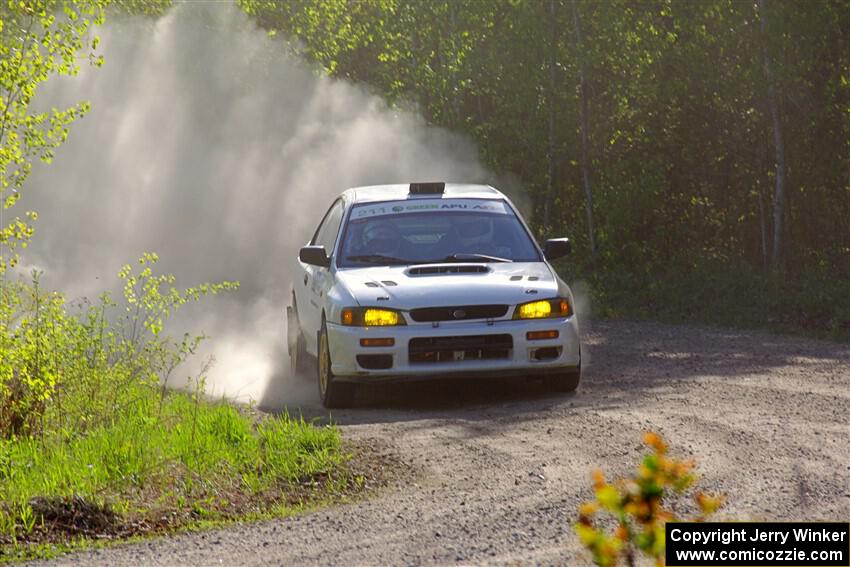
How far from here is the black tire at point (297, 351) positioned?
45.3ft

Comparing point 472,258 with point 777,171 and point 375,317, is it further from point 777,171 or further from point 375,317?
point 777,171

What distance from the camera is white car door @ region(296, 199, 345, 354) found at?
40.1ft

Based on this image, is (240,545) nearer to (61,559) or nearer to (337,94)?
(61,559)

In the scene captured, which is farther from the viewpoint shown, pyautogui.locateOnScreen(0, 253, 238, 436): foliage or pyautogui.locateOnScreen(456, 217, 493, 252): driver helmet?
pyautogui.locateOnScreen(456, 217, 493, 252): driver helmet

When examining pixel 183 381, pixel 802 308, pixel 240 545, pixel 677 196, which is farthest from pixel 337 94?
pixel 240 545

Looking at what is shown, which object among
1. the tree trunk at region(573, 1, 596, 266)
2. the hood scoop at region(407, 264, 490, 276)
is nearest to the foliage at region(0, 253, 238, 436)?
the hood scoop at region(407, 264, 490, 276)

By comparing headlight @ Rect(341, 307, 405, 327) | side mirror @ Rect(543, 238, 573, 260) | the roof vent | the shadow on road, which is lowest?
the shadow on road

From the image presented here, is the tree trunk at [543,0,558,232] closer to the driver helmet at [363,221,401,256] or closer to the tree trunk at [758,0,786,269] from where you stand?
the tree trunk at [758,0,786,269]

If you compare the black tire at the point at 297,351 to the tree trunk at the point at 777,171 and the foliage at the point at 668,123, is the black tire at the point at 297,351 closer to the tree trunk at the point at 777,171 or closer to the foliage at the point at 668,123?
the foliage at the point at 668,123

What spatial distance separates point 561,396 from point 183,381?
3.97m

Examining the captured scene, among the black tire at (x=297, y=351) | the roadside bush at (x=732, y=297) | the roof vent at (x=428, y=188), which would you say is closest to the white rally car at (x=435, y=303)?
the roof vent at (x=428, y=188)

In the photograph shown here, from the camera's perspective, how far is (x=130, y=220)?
1145 inches

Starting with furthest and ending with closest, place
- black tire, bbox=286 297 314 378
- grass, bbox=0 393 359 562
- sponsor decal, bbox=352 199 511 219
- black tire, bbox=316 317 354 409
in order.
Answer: black tire, bbox=286 297 314 378 → sponsor decal, bbox=352 199 511 219 → black tire, bbox=316 317 354 409 → grass, bbox=0 393 359 562

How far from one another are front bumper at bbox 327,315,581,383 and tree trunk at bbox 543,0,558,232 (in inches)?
487
